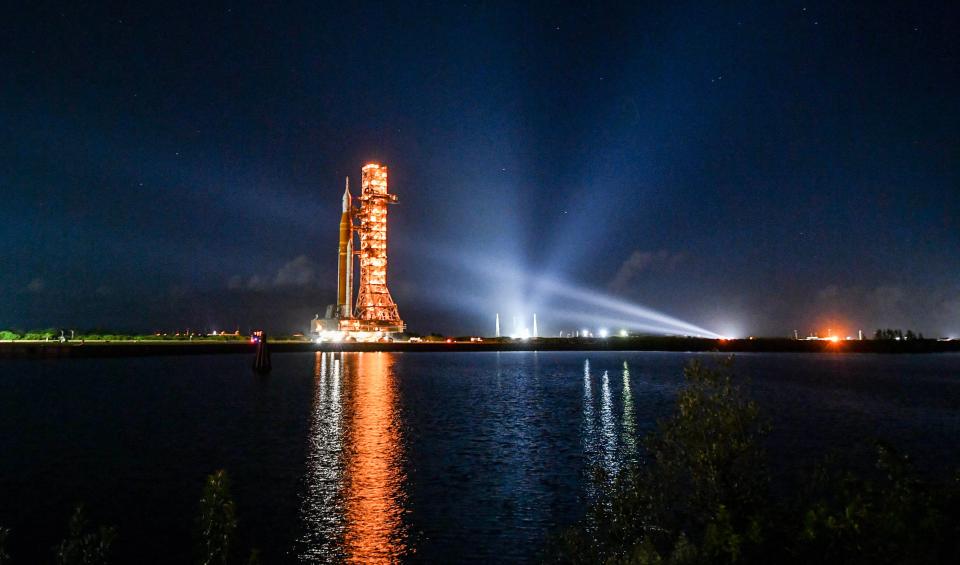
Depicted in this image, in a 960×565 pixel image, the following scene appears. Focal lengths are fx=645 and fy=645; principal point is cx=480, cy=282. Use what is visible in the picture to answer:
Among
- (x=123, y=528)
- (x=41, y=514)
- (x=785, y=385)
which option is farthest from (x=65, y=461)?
(x=785, y=385)

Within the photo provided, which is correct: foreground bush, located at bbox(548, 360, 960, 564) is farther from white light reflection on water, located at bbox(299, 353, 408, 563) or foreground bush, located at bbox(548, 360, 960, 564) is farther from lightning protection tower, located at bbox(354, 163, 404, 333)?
lightning protection tower, located at bbox(354, 163, 404, 333)

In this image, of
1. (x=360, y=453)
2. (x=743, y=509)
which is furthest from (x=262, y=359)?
(x=743, y=509)

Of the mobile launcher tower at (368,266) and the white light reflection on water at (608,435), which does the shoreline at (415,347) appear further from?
the white light reflection on water at (608,435)

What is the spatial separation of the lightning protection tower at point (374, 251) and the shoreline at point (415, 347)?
8.69m

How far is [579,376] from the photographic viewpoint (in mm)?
69438

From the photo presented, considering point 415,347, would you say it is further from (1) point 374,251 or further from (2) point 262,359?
(2) point 262,359

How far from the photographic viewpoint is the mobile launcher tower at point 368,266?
463 ft

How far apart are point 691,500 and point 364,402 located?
34.1 m

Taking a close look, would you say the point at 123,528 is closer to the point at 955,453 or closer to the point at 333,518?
the point at 333,518

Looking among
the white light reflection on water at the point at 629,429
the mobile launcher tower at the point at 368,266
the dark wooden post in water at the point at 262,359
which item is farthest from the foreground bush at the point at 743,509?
the mobile launcher tower at the point at 368,266

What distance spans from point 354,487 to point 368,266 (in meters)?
125

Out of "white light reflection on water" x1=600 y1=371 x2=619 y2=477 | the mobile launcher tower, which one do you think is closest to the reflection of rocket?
the mobile launcher tower

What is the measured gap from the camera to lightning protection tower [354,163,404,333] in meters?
142

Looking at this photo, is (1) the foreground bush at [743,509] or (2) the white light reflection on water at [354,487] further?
(2) the white light reflection on water at [354,487]
